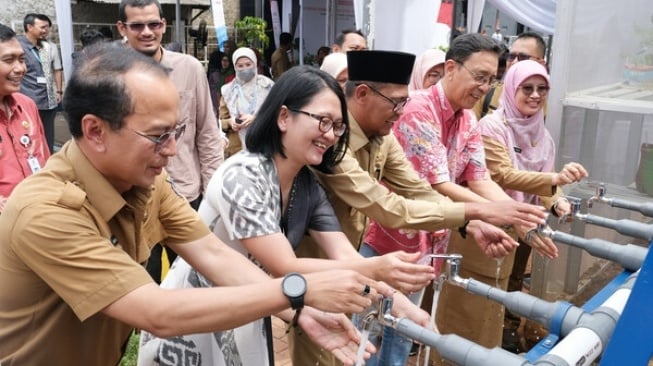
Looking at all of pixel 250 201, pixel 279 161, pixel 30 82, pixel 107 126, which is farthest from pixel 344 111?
pixel 30 82

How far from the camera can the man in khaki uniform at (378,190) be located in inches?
87.1

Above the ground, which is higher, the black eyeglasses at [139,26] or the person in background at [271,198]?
the black eyeglasses at [139,26]

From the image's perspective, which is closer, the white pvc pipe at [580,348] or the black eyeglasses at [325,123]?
the white pvc pipe at [580,348]

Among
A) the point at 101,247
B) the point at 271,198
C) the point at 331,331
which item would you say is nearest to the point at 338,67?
the point at 271,198

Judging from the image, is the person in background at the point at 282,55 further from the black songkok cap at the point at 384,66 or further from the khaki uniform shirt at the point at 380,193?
the black songkok cap at the point at 384,66

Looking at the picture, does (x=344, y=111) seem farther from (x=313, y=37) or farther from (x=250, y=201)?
(x=313, y=37)

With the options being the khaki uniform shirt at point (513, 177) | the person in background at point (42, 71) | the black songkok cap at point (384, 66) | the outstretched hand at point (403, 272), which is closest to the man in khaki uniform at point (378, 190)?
the black songkok cap at point (384, 66)

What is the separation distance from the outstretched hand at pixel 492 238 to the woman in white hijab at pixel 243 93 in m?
3.38

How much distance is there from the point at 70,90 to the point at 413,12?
3800 mm

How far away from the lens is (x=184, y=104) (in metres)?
3.30

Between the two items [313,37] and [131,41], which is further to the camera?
[313,37]

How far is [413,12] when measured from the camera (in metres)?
4.75

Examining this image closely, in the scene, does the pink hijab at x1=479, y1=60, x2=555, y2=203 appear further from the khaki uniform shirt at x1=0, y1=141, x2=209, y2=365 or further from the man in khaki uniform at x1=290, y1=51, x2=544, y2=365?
the khaki uniform shirt at x1=0, y1=141, x2=209, y2=365

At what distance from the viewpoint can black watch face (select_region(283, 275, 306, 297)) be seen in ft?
4.44
